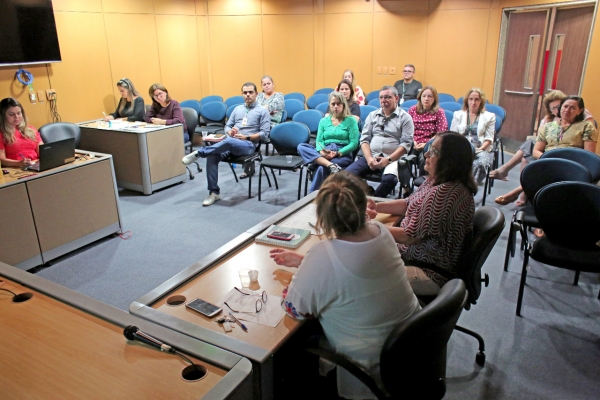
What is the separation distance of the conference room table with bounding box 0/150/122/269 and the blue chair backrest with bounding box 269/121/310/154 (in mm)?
1967

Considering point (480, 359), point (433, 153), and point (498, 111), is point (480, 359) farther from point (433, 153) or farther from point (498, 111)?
point (498, 111)

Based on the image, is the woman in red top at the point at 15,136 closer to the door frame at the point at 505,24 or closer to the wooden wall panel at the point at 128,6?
the wooden wall panel at the point at 128,6

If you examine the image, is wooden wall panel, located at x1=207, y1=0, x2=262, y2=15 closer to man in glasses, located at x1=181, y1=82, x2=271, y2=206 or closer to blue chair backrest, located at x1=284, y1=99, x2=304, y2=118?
blue chair backrest, located at x1=284, y1=99, x2=304, y2=118

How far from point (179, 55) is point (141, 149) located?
372 cm

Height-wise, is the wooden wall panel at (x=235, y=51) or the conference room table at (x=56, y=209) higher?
the wooden wall panel at (x=235, y=51)

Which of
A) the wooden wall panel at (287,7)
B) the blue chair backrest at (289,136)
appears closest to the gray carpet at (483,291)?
the blue chair backrest at (289,136)

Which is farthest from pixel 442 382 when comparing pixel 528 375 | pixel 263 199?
pixel 263 199

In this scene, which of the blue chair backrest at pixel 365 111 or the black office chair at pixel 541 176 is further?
the blue chair backrest at pixel 365 111

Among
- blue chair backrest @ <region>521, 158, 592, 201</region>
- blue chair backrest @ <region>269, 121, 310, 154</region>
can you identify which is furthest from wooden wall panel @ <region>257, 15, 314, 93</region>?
blue chair backrest @ <region>521, 158, 592, 201</region>

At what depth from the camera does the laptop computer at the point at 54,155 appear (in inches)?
145

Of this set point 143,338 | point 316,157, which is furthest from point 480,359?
point 316,157

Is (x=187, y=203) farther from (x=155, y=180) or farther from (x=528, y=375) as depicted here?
(x=528, y=375)

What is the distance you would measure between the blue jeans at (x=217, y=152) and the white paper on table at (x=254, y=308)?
11.4 ft

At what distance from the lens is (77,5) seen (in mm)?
6434
